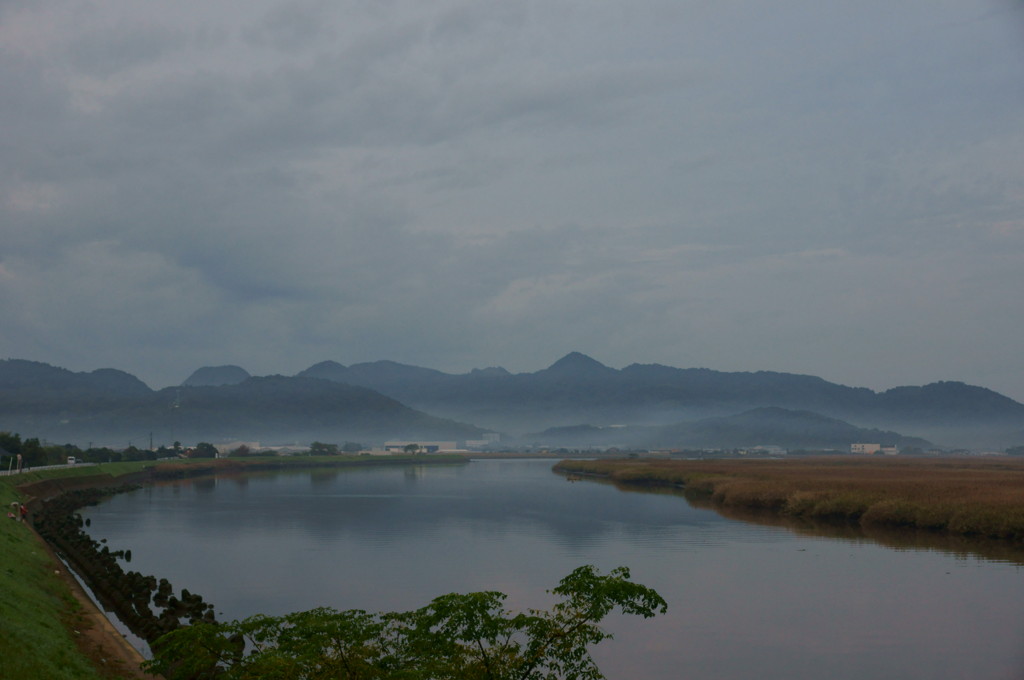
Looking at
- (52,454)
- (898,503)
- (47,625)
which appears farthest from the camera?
(52,454)

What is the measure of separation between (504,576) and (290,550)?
46.3 feet

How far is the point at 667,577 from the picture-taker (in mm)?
34500

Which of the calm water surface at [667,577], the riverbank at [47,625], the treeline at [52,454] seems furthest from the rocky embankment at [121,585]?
the treeline at [52,454]

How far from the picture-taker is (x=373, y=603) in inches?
1120

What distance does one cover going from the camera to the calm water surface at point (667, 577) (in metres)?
23.4

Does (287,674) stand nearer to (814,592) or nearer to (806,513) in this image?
(814,592)

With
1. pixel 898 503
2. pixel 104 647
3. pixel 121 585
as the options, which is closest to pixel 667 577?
pixel 121 585

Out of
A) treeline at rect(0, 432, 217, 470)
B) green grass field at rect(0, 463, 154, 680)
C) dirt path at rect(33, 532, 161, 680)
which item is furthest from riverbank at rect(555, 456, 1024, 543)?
treeline at rect(0, 432, 217, 470)

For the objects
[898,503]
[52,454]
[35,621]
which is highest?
[52,454]

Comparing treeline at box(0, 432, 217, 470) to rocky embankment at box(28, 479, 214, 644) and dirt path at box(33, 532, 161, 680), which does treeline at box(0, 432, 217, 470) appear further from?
dirt path at box(33, 532, 161, 680)

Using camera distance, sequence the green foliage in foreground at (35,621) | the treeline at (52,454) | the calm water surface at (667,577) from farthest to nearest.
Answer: the treeline at (52,454) → the calm water surface at (667,577) → the green foliage in foreground at (35,621)

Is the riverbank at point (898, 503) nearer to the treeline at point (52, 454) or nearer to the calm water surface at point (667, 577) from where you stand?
the calm water surface at point (667, 577)

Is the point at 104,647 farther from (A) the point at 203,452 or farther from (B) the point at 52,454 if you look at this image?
(A) the point at 203,452

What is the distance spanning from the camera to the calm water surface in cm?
2344
